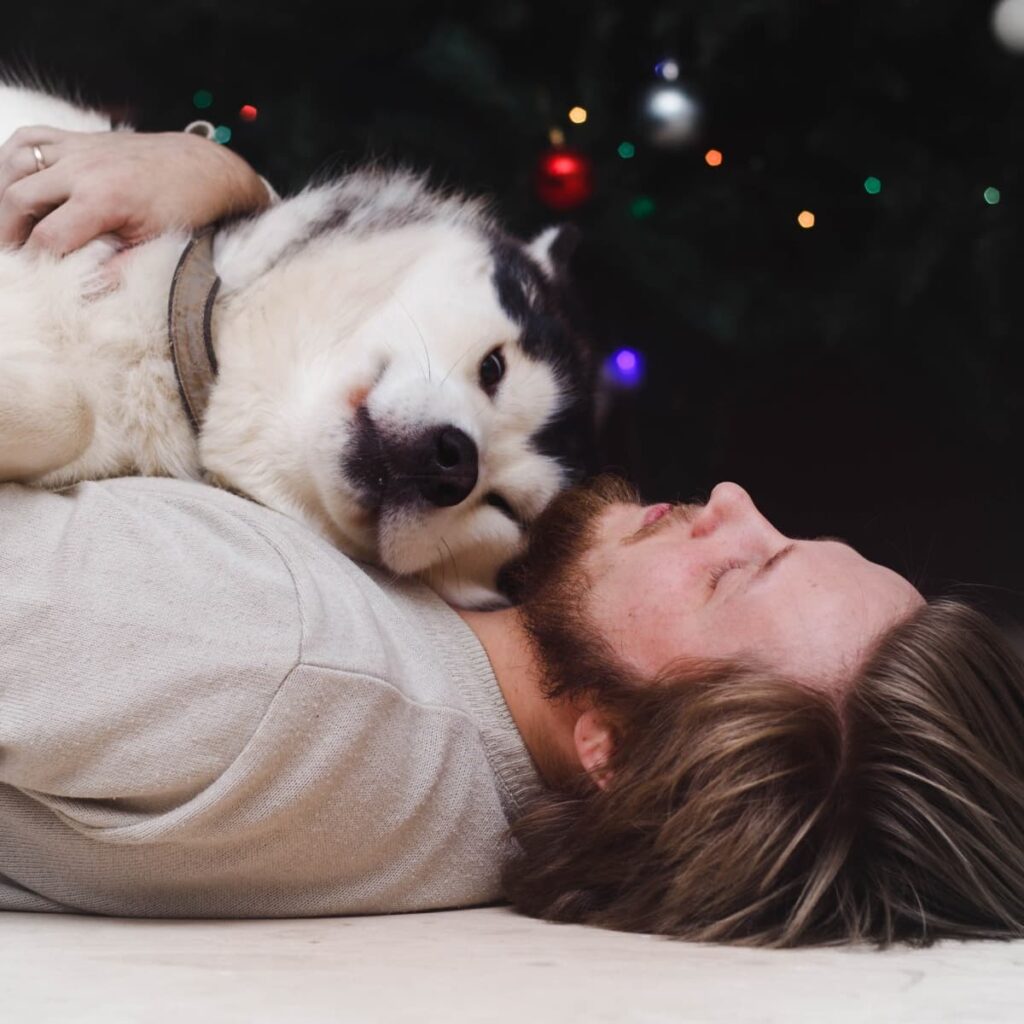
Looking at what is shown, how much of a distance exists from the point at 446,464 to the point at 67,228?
2.12 feet

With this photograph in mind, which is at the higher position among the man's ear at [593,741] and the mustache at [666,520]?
the mustache at [666,520]

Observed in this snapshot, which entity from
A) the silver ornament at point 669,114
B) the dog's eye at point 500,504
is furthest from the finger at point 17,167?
the silver ornament at point 669,114

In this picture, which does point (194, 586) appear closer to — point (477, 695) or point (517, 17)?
point (477, 695)

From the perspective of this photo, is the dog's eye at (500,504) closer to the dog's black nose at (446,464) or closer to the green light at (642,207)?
the dog's black nose at (446,464)

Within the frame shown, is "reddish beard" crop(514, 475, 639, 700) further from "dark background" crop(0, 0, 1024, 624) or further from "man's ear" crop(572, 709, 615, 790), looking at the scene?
"dark background" crop(0, 0, 1024, 624)

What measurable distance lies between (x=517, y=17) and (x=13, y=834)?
6.83ft

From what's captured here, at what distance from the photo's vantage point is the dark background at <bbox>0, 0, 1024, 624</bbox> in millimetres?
2721

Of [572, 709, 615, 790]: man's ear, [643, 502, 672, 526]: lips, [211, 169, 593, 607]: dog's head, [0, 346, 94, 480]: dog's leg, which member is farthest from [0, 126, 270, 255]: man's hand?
[572, 709, 615, 790]: man's ear

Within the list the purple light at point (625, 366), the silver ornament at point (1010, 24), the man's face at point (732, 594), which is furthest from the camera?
the purple light at point (625, 366)

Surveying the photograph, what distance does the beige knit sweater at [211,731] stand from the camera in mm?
1194

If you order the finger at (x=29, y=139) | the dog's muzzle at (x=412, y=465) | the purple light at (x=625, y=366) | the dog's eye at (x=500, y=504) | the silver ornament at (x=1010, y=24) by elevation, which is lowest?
the purple light at (x=625, y=366)

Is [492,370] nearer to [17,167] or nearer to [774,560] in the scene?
[774,560]

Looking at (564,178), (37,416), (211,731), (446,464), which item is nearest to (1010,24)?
(564,178)

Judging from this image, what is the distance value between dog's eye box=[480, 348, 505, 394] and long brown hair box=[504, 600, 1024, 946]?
658mm
